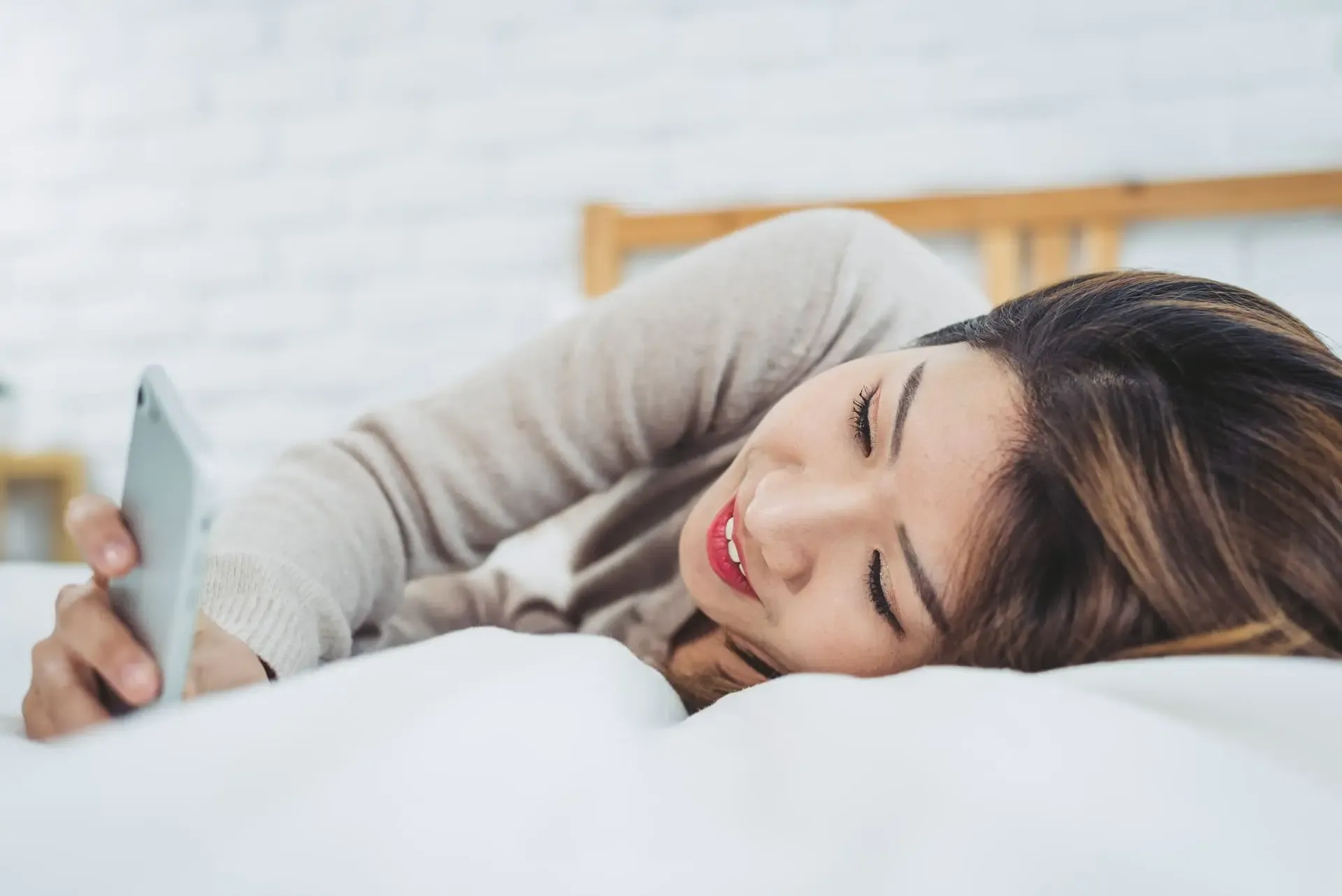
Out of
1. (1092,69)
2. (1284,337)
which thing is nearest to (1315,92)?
(1092,69)

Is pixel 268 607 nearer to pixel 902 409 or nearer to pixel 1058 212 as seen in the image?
pixel 902 409

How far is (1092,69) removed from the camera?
152cm

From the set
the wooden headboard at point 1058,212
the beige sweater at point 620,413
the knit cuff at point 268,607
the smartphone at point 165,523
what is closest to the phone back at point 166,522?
the smartphone at point 165,523

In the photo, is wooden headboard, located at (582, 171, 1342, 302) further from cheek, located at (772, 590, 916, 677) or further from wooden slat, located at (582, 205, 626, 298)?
cheek, located at (772, 590, 916, 677)

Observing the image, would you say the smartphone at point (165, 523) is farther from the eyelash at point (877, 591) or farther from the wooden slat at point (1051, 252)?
the wooden slat at point (1051, 252)

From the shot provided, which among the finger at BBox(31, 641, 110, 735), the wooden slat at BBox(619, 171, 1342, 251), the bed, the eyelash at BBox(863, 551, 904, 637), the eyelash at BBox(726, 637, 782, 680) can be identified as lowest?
the eyelash at BBox(726, 637, 782, 680)

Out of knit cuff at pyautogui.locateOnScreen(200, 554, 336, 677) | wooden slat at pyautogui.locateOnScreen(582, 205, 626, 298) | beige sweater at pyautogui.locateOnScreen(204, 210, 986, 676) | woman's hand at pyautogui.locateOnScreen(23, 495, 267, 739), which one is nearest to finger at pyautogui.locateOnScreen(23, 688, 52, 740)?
woman's hand at pyautogui.locateOnScreen(23, 495, 267, 739)

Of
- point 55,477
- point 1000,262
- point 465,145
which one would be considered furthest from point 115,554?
point 55,477

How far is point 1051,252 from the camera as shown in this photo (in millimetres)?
1502

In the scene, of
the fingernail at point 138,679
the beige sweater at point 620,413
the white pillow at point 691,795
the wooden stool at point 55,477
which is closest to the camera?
the white pillow at point 691,795

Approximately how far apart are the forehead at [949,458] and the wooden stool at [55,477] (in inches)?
74.1

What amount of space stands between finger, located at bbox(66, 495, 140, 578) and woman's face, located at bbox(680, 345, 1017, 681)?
0.32 metres

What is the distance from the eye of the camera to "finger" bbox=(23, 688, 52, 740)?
38cm

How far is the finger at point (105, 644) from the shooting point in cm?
38
